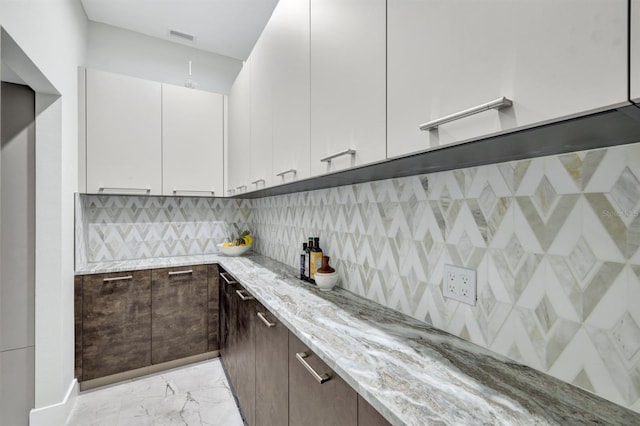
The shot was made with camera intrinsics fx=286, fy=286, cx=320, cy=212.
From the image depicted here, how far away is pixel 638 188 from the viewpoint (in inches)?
24.9

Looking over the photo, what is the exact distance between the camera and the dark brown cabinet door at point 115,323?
85.0 inches

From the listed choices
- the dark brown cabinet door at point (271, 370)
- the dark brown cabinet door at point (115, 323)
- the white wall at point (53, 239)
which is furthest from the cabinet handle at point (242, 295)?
the white wall at point (53, 239)

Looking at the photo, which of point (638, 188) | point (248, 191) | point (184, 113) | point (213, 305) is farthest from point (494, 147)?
point (184, 113)

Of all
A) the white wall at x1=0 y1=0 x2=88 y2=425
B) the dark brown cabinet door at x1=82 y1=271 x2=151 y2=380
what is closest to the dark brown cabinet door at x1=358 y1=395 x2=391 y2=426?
the white wall at x1=0 y1=0 x2=88 y2=425

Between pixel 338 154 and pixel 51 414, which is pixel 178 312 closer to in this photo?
pixel 51 414

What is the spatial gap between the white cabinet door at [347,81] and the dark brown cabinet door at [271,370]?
2.38ft

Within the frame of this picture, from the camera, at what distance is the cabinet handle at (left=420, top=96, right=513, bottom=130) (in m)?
0.54

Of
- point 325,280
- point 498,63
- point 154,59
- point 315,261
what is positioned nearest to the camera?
point 498,63

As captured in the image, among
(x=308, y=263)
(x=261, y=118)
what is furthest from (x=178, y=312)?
(x=261, y=118)

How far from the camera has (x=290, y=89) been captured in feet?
4.70

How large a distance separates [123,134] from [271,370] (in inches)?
90.2

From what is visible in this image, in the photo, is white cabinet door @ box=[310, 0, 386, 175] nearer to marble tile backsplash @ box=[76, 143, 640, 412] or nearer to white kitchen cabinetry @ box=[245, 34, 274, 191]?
marble tile backsplash @ box=[76, 143, 640, 412]

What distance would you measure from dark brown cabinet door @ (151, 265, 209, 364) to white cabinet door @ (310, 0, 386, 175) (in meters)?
1.84

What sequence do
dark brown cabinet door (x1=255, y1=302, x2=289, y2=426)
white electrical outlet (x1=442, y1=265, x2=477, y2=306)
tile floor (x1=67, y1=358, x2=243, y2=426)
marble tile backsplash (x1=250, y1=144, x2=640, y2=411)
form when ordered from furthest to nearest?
tile floor (x1=67, y1=358, x2=243, y2=426), dark brown cabinet door (x1=255, y1=302, x2=289, y2=426), white electrical outlet (x1=442, y1=265, x2=477, y2=306), marble tile backsplash (x1=250, y1=144, x2=640, y2=411)
